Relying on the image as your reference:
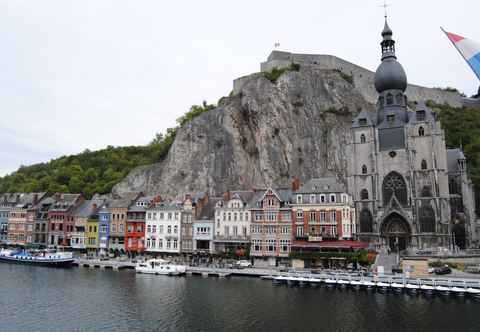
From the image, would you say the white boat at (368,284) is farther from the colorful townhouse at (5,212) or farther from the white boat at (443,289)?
the colorful townhouse at (5,212)

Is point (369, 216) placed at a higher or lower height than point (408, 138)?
lower

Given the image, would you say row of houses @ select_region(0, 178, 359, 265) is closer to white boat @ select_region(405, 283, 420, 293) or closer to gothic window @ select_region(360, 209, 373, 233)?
gothic window @ select_region(360, 209, 373, 233)

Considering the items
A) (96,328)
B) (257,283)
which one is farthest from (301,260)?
(96,328)

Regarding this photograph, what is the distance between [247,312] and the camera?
28438 mm

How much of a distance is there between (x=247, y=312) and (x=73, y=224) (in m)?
51.9

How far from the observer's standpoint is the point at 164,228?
59.8 meters

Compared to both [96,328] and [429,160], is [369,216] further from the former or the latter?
[96,328]

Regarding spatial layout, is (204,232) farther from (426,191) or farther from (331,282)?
(426,191)

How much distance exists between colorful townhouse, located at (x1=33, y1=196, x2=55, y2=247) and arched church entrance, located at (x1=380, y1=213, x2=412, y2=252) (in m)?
58.4

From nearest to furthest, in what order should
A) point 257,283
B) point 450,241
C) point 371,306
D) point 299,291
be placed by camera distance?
point 371,306
point 299,291
point 257,283
point 450,241

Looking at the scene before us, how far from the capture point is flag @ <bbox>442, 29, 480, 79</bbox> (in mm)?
8000

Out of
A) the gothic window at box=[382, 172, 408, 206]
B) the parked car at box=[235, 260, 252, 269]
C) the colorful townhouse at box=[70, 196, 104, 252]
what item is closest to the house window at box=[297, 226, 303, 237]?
the parked car at box=[235, 260, 252, 269]

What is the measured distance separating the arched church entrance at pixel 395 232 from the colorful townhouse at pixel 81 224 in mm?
47929

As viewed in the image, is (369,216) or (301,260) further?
(369,216)
